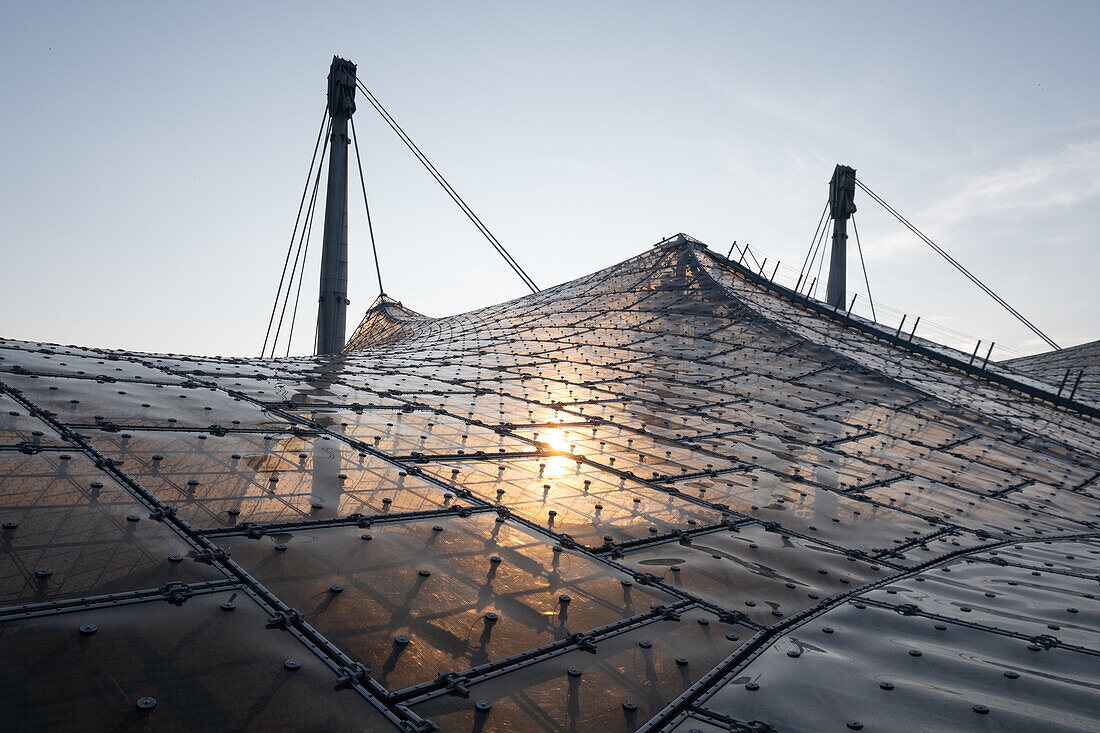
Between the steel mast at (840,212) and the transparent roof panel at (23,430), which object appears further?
the steel mast at (840,212)

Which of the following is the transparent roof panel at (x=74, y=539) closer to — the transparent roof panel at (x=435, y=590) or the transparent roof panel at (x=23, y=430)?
the transparent roof panel at (x=23, y=430)

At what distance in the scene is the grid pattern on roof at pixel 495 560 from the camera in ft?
14.0

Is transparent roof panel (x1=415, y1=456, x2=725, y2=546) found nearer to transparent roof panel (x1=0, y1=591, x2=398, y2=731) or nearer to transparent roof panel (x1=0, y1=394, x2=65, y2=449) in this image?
transparent roof panel (x1=0, y1=591, x2=398, y2=731)

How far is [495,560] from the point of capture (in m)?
6.25

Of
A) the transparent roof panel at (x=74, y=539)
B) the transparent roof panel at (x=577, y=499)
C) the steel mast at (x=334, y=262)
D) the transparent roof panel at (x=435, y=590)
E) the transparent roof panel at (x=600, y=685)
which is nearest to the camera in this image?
the transparent roof panel at (x=600, y=685)

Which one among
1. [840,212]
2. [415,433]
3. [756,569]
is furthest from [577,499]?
[840,212]

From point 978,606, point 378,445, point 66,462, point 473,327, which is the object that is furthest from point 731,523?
Answer: point 473,327

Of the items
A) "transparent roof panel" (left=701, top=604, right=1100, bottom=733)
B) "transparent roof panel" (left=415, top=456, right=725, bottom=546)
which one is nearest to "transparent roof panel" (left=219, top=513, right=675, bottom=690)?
"transparent roof panel" (left=415, top=456, right=725, bottom=546)

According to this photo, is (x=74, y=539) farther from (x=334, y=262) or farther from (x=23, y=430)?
(x=334, y=262)

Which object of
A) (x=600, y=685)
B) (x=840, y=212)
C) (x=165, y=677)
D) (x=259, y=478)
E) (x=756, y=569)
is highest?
(x=840, y=212)

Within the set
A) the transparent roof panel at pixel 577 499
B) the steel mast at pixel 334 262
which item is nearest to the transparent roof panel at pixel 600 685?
the transparent roof panel at pixel 577 499

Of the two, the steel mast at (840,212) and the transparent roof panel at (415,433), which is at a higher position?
the steel mast at (840,212)

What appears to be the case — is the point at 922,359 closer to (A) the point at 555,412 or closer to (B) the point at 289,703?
(A) the point at 555,412

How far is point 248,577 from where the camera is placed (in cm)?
512
